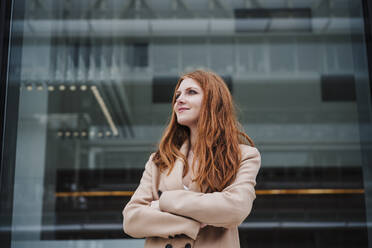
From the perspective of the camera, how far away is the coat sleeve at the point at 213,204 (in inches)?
54.6

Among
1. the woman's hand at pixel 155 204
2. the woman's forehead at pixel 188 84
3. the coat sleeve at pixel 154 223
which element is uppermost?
the woman's forehead at pixel 188 84

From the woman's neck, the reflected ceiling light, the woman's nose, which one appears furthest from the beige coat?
the reflected ceiling light

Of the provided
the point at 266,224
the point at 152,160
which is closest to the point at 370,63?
the point at 152,160

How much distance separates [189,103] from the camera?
163 centimetres

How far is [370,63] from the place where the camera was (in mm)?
2600

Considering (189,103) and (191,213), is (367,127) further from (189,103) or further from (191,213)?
(191,213)

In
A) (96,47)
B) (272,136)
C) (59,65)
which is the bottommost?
(272,136)

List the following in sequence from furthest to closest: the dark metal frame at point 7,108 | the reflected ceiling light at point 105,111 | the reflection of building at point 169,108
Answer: the reflected ceiling light at point 105,111, the reflection of building at point 169,108, the dark metal frame at point 7,108

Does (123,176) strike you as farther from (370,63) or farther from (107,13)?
(370,63)

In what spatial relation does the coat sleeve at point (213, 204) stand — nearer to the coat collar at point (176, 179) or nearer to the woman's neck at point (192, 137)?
the coat collar at point (176, 179)

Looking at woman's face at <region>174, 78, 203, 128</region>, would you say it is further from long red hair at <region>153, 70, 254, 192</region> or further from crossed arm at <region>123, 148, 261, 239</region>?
crossed arm at <region>123, 148, 261, 239</region>

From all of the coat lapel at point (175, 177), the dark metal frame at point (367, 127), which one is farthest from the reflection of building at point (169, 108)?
the coat lapel at point (175, 177)

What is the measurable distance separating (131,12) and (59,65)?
1456 millimetres

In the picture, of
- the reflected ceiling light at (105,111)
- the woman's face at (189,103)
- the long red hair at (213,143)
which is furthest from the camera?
the reflected ceiling light at (105,111)
